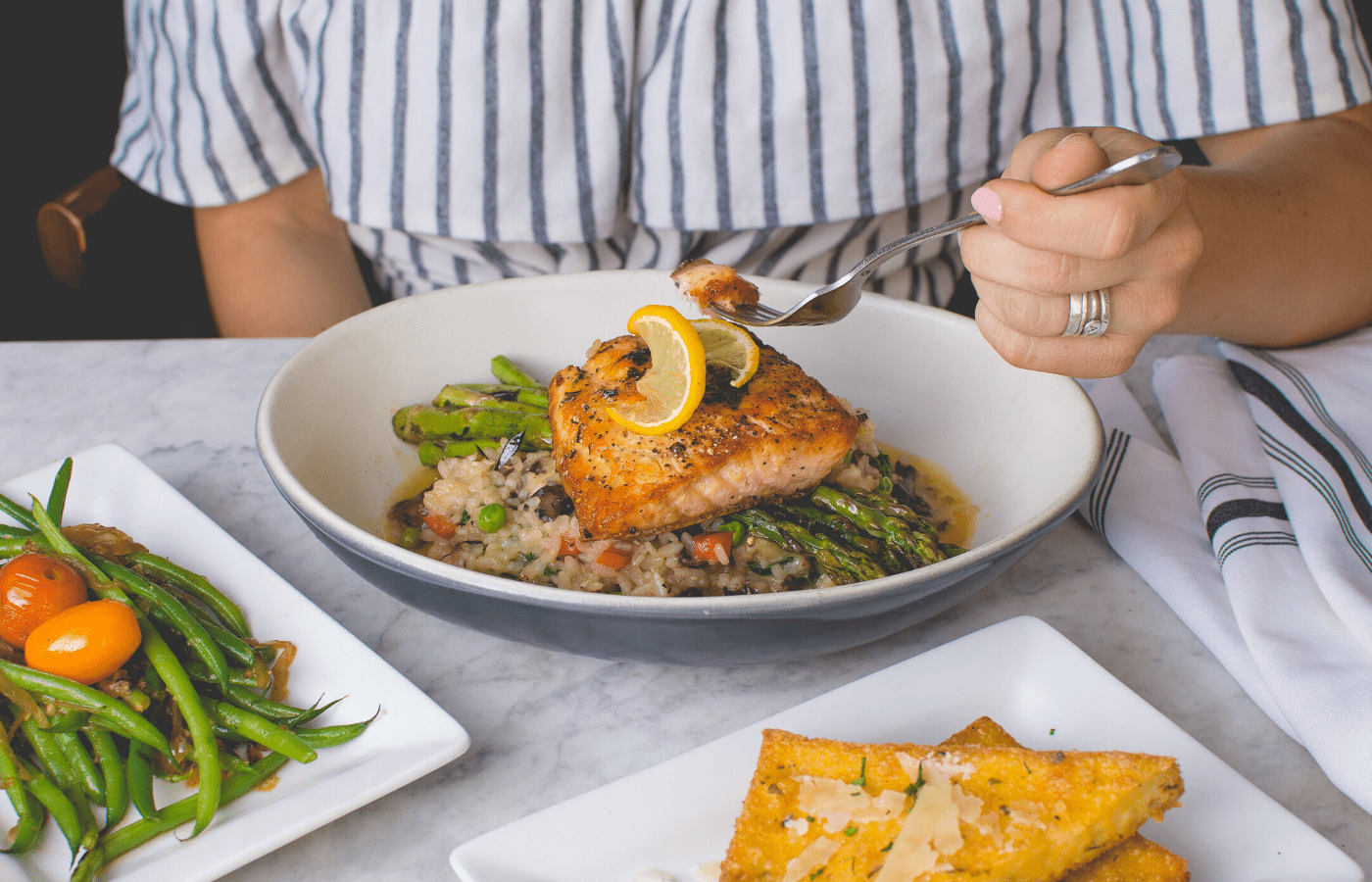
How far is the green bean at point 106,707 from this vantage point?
1254 mm

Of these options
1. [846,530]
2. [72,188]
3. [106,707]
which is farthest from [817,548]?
[72,188]

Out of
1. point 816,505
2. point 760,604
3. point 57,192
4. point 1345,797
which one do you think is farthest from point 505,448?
point 57,192

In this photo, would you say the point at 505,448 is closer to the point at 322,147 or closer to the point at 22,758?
the point at 22,758

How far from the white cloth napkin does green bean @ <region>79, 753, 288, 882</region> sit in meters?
1.37

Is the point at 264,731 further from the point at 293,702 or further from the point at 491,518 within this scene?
the point at 491,518

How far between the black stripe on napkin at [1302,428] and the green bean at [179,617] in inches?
72.1

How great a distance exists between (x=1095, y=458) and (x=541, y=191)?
5.34 ft

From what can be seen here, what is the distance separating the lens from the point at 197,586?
150 cm

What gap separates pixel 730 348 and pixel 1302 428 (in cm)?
111

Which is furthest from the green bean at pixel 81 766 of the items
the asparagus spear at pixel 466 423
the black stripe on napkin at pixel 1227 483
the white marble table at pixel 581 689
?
the black stripe on napkin at pixel 1227 483

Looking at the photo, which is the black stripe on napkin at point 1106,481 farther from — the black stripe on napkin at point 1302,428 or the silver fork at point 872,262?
the silver fork at point 872,262

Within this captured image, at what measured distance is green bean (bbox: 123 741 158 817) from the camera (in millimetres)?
1184

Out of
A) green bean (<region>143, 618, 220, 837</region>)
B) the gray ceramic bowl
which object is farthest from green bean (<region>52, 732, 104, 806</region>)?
the gray ceramic bowl

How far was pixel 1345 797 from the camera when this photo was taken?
125 centimetres
